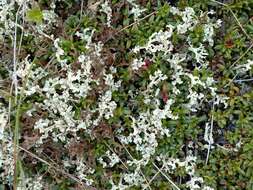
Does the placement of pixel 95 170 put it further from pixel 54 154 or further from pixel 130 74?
pixel 130 74

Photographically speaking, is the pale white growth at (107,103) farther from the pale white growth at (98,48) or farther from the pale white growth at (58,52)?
the pale white growth at (58,52)

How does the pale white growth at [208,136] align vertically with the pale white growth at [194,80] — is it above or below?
below

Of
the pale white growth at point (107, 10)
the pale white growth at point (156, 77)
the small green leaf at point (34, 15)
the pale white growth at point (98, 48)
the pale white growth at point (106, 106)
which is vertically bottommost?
the pale white growth at point (106, 106)

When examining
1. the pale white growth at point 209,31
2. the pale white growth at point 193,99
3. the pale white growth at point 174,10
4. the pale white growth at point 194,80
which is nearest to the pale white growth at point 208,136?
the pale white growth at point 193,99

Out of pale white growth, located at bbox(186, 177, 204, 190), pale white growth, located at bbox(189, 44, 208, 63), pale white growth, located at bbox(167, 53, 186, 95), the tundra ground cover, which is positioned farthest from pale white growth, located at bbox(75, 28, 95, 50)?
pale white growth, located at bbox(186, 177, 204, 190)

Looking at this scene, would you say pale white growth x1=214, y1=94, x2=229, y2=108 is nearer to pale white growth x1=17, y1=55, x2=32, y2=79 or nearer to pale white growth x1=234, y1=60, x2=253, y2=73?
pale white growth x1=234, y1=60, x2=253, y2=73

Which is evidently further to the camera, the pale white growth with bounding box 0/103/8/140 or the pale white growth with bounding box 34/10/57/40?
the pale white growth with bounding box 34/10/57/40

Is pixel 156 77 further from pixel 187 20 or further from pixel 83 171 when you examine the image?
pixel 83 171

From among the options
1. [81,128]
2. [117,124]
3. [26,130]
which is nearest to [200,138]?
[117,124]
